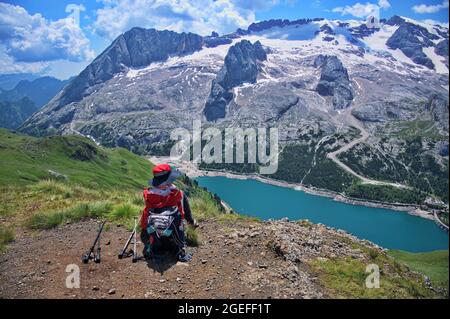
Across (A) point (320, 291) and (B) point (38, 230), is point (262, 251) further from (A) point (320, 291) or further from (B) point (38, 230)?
(B) point (38, 230)

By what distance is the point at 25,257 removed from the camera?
1359 cm

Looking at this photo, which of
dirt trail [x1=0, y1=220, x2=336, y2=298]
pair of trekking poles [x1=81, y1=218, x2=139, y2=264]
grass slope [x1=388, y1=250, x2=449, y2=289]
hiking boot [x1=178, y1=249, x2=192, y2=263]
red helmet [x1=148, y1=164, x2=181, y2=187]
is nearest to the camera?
grass slope [x1=388, y1=250, x2=449, y2=289]

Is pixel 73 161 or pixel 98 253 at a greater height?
pixel 98 253

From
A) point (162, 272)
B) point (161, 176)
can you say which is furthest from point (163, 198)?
point (162, 272)

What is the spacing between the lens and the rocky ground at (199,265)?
10.8m

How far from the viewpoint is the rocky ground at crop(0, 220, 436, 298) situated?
10844 millimetres

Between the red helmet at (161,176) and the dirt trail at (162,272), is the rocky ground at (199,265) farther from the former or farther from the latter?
the red helmet at (161,176)

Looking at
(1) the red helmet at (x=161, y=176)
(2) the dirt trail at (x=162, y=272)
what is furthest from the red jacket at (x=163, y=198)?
(2) the dirt trail at (x=162, y=272)

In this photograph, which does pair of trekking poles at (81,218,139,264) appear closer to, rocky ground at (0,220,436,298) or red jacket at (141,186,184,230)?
rocky ground at (0,220,436,298)

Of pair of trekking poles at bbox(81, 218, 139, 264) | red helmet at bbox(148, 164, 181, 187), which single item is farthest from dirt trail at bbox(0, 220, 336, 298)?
red helmet at bbox(148, 164, 181, 187)

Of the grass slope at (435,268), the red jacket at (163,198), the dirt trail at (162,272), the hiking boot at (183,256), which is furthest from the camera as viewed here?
the red jacket at (163,198)

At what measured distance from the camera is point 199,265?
1238 centimetres

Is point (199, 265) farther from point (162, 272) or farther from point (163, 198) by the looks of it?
point (163, 198)
